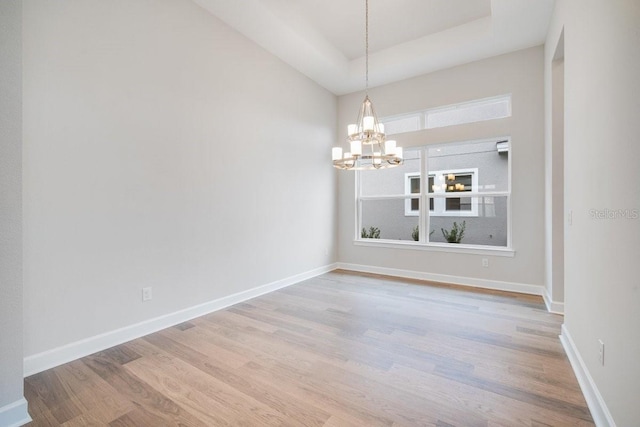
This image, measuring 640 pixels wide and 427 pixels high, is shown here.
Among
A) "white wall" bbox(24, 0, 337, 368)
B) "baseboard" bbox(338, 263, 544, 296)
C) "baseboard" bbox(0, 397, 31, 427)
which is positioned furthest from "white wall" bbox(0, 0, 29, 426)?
"baseboard" bbox(338, 263, 544, 296)

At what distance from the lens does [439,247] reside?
4566 millimetres

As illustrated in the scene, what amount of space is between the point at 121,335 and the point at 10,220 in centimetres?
138

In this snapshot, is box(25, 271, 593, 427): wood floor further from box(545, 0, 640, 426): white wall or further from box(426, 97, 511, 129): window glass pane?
box(426, 97, 511, 129): window glass pane

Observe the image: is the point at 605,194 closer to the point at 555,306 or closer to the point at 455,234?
the point at 555,306

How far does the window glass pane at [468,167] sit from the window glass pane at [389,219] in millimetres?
604

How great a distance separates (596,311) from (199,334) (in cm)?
293

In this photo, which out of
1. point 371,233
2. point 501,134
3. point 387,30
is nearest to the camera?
point 387,30

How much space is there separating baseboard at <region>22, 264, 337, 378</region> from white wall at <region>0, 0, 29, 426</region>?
601 millimetres

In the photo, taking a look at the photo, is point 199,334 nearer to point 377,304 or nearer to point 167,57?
point 377,304

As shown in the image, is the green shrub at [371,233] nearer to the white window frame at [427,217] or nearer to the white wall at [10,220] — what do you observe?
the white window frame at [427,217]

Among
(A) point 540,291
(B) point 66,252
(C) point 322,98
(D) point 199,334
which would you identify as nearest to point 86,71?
(B) point 66,252

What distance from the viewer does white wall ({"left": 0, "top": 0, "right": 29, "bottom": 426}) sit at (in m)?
1.53

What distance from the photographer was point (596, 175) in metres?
1.69

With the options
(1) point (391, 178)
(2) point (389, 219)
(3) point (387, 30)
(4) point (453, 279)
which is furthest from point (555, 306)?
(3) point (387, 30)
